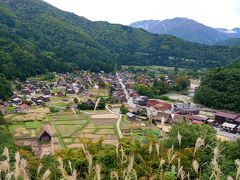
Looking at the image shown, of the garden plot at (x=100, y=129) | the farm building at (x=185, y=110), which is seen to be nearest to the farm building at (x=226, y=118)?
the farm building at (x=185, y=110)

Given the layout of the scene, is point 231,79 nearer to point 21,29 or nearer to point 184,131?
point 184,131

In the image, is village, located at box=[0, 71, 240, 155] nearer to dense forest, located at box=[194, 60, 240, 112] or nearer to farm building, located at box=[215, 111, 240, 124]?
farm building, located at box=[215, 111, 240, 124]

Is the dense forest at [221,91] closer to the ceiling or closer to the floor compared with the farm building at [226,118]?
closer to the ceiling

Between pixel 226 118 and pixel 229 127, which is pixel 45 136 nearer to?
pixel 229 127

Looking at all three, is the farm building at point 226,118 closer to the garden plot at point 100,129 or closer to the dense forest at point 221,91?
the dense forest at point 221,91

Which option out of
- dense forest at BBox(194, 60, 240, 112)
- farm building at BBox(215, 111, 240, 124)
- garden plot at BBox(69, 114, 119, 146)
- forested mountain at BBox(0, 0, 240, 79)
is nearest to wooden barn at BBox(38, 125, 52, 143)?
garden plot at BBox(69, 114, 119, 146)

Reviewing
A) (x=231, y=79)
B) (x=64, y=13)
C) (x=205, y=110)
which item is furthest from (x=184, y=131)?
(x=64, y=13)

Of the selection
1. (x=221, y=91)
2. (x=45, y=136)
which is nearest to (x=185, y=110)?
(x=221, y=91)
